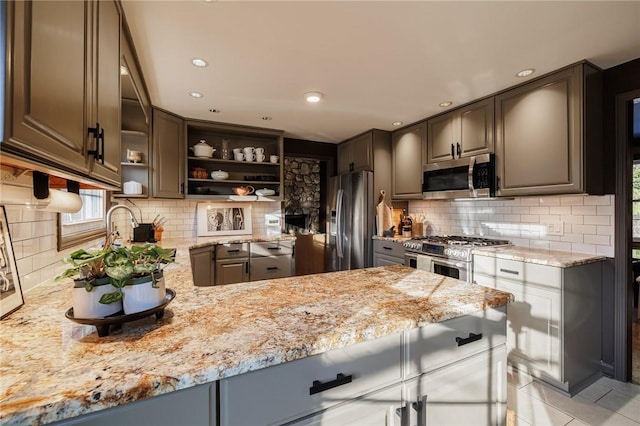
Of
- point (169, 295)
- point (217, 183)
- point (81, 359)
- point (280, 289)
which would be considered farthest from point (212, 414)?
point (217, 183)

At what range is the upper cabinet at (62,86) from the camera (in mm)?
605

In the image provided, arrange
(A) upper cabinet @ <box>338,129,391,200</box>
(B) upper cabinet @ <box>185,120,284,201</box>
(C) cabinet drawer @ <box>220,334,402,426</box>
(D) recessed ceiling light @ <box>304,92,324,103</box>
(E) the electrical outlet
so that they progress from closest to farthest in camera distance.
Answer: (C) cabinet drawer @ <box>220,334,402,426</box> < (E) the electrical outlet < (D) recessed ceiling light @ <box>304,92,324,103</box> < (B) upper cabinet @ <box>185,120,284,201</box> < (A) upper cabinet @ <box>338,129,391,200</box>

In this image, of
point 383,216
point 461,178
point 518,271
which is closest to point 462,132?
point 461,178

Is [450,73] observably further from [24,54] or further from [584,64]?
[24,54]

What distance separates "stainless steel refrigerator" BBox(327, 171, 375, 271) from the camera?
3832 millimetres

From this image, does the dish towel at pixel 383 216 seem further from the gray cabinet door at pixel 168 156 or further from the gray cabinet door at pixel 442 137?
the gray cabinet door at pixel 168 156

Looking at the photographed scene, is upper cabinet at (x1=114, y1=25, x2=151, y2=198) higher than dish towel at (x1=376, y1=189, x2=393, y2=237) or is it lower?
higher

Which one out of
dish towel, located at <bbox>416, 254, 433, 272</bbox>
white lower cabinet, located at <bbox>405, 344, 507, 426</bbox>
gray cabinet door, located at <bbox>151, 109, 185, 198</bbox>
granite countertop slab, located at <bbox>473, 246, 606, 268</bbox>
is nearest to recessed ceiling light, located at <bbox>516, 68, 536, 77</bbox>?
granite countertop slab, located at <bbox>473, 246, 606, 268</bbox>

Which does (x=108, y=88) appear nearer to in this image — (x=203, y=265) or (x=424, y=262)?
(x=203, y=265)

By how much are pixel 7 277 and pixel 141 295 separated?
2.12 feet

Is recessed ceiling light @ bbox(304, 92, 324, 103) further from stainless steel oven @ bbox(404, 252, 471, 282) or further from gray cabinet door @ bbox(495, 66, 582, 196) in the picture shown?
stainless steel oven @ bbox(404, 252, 471, 282)

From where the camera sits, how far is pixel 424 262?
296 cm

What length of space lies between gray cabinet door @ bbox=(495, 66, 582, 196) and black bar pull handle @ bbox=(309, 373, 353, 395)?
2.27m

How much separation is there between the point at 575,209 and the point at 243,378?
290cm
